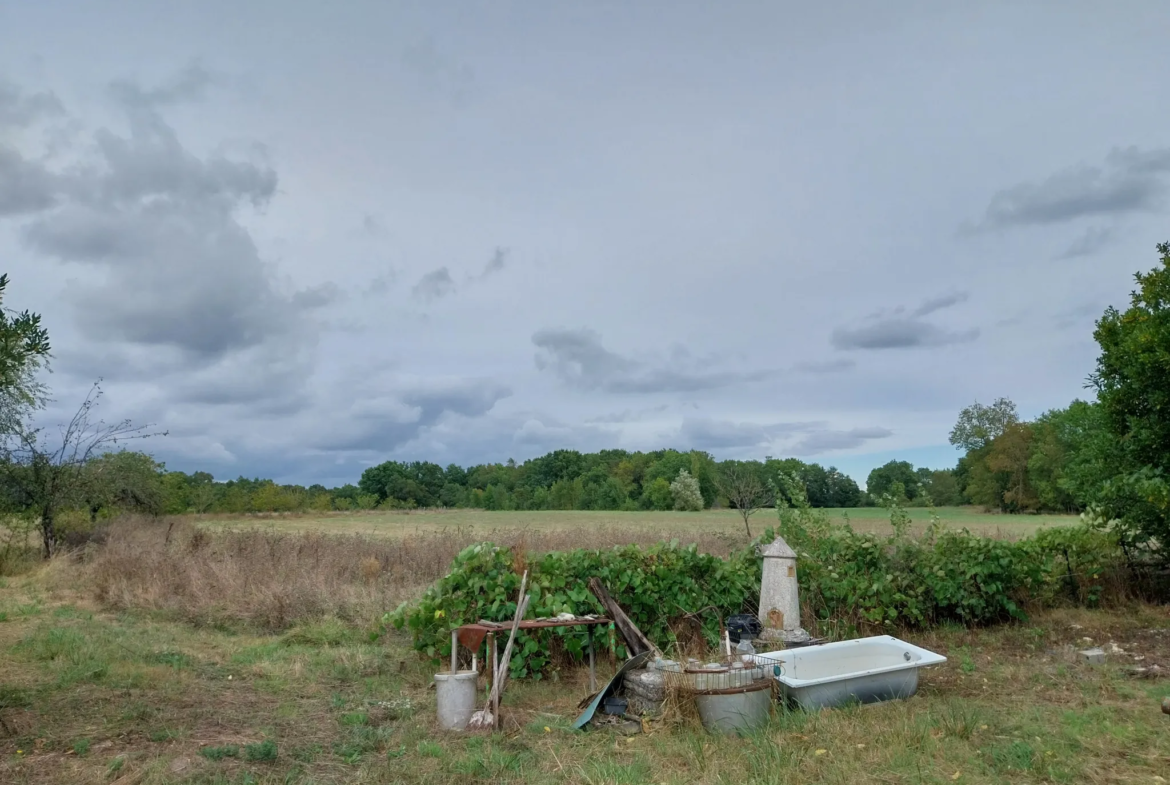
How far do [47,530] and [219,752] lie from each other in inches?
626

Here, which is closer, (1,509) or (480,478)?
(1,509)

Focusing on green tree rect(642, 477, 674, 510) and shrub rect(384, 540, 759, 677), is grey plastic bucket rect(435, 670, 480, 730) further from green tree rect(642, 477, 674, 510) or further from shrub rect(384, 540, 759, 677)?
green tree rect(642, 477, 674, 510)

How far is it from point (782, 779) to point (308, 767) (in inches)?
129

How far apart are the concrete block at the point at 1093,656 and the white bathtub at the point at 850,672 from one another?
2.14 metres

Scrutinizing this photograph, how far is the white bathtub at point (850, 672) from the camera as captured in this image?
6266mm

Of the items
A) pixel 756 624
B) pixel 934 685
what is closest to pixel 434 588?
pixel 756 624

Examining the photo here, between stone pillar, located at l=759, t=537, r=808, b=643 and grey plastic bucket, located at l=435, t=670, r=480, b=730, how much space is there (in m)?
3.50

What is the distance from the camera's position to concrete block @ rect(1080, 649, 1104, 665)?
7.91 meters

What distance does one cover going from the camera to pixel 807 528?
34.7 feet

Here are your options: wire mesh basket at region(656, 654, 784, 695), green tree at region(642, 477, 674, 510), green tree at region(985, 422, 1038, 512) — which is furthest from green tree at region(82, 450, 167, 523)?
green tree at region(985, 422, 1038, 512)

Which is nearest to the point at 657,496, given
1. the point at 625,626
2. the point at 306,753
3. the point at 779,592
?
the point at 779,592

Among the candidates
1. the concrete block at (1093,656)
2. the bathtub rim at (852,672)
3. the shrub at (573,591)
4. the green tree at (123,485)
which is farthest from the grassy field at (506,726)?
the green tree at (123,485)

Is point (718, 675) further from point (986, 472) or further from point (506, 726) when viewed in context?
point (986, 472)

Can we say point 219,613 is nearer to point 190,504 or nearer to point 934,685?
point 934,685
